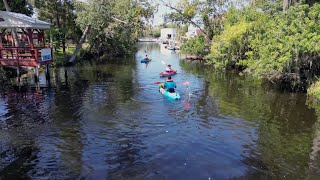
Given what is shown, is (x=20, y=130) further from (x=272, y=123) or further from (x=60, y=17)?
(x=60, y=17)

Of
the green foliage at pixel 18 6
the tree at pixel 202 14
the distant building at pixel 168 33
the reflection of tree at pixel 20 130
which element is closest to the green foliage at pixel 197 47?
the tree at pixel 202 14

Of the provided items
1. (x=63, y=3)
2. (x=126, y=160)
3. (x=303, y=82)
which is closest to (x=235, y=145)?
(x=126, y=160)

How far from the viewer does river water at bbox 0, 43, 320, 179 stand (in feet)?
44.0

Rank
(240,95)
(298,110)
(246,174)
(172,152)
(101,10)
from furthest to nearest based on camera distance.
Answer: (101,10), (240,95), (298,110), (172,152), (246,174)

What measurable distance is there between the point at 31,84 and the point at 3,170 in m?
19.5

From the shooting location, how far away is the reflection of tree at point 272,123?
13978 millimetres

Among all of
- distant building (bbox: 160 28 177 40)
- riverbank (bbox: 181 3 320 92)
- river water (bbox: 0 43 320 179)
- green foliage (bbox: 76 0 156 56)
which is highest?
distant building (bbox: 160 28 177 40)

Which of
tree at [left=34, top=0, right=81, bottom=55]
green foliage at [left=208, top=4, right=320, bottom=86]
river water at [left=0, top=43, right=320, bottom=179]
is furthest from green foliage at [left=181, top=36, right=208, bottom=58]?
river water at [left=0, top=43, right=320, bottom=179]

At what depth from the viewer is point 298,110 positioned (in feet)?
75.3

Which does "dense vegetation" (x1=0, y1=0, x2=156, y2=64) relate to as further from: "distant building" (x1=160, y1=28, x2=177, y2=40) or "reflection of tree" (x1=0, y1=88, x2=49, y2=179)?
"distant building" (x1=160, y1=28, x2=177, y2=40)

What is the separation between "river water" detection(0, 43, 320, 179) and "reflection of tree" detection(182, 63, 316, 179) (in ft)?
0.15

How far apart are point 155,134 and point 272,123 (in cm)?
731

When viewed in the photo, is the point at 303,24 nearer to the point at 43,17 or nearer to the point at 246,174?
the point at 246,174

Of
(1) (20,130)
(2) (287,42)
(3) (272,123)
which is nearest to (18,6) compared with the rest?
(1) (20,130)
